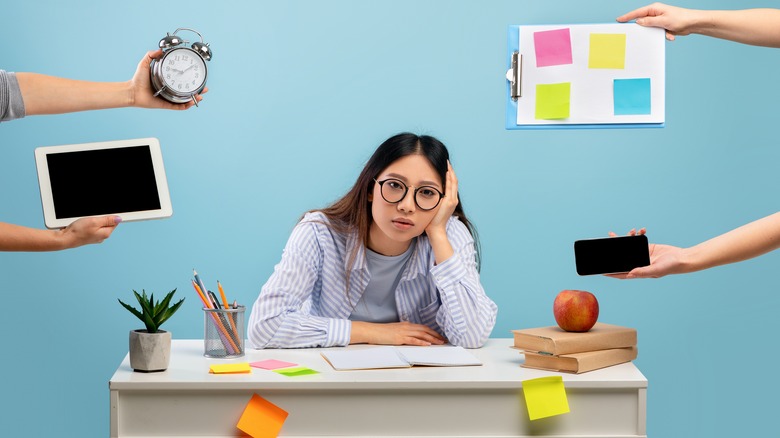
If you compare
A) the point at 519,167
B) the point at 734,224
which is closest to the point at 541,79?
the point at 519,167

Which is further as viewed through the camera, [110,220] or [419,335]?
[419,335]

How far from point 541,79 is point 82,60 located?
2.02 meters

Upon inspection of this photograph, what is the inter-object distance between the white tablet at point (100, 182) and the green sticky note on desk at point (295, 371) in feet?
1.54

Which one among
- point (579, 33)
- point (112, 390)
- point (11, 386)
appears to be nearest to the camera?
point (112, 390)

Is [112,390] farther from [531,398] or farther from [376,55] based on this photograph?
[376,55]

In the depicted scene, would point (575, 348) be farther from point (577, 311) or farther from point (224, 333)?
point (224, 333)

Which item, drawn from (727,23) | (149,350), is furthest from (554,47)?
(149,350)

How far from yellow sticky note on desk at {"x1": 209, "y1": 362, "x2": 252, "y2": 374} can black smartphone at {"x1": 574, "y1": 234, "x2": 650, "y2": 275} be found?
0.84 meters

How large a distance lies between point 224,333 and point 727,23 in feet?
5.04

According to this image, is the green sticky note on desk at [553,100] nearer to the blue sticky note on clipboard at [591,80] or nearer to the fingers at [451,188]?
the blue sticky note on clipboard at [591,80]

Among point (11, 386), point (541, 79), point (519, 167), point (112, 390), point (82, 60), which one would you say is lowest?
point (11, 386)

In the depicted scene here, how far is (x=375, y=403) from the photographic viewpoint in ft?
6.30

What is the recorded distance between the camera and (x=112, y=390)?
73.6 inches

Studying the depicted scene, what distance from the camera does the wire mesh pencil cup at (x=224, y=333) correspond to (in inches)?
84.4
